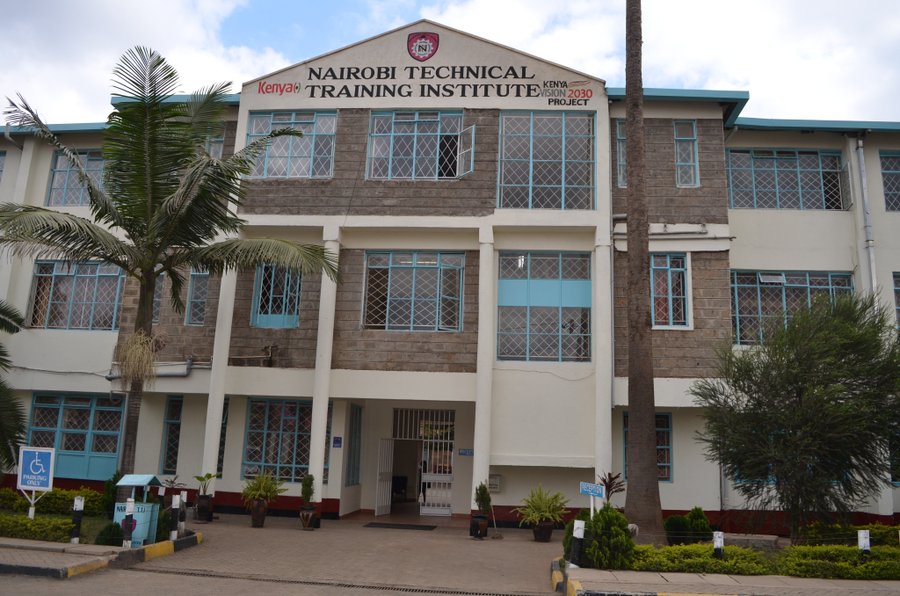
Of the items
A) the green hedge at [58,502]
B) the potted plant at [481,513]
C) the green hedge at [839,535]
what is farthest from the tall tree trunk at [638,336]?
the green hedge at [58,502]

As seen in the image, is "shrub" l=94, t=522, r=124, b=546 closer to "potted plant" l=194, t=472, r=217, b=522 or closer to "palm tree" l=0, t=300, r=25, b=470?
"potted plant" l=194, t=472, r=217, b=522

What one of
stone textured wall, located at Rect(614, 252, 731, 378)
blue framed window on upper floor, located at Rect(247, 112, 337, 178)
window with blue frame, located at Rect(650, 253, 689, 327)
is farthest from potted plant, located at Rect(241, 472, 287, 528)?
window with blue frame, located at Rect(650, 253, 689, 327)

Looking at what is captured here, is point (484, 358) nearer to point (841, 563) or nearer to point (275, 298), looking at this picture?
point (275, 298)

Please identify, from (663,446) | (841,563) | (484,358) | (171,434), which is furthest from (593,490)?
(171,434)

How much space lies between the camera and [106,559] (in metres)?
10.5

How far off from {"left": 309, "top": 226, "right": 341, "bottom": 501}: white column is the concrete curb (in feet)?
11.5

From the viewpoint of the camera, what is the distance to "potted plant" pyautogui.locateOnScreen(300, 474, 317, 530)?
15688 mm

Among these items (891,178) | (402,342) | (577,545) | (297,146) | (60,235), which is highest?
(297,146)

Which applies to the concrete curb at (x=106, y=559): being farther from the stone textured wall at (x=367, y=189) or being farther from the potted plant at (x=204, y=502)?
the stone textured wall at (x=367, y=189)

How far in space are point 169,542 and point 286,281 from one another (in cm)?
742

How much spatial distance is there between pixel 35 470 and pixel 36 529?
2.98ft

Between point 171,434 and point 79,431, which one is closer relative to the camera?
point 171,434

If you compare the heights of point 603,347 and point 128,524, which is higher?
point 603,347

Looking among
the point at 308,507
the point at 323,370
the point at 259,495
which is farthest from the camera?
the point at 323,370
